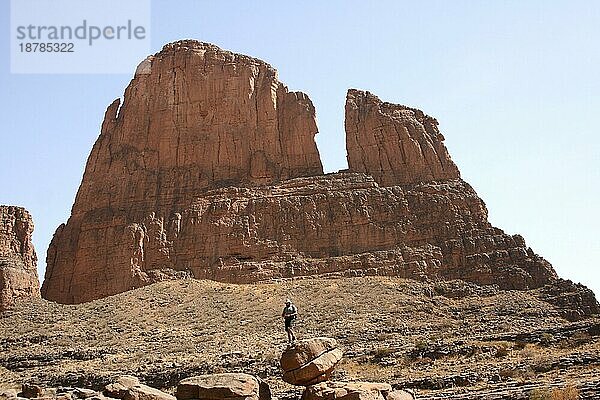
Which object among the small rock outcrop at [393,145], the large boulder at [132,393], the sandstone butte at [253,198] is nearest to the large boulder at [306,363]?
the large boulder at [132,393]

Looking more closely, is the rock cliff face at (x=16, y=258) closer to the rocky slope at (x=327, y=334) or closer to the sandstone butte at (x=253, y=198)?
the rocky slope at (x=327, y=334)

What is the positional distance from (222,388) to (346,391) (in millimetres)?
3069

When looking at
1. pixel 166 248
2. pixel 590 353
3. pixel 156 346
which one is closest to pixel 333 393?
pixel 590 353

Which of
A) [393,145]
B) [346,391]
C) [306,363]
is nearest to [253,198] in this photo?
[393,145]

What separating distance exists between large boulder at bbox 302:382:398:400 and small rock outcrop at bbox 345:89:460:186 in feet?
194

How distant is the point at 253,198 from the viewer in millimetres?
76938

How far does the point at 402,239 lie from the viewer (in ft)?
238

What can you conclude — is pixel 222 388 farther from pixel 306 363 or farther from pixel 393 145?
pixel 393 145

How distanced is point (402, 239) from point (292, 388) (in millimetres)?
43980

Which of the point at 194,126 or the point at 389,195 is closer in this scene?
the point at 389,195

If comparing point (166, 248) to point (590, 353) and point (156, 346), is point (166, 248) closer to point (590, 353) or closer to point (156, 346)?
point (156, 346)

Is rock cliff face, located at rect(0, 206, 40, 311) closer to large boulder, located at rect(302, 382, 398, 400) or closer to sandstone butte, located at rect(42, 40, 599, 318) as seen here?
sandstone butte, located at rect(42, 40, 599, 318)

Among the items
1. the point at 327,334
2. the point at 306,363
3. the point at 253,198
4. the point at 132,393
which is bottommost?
the point at 327,334

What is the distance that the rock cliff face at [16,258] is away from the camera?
60750mm
